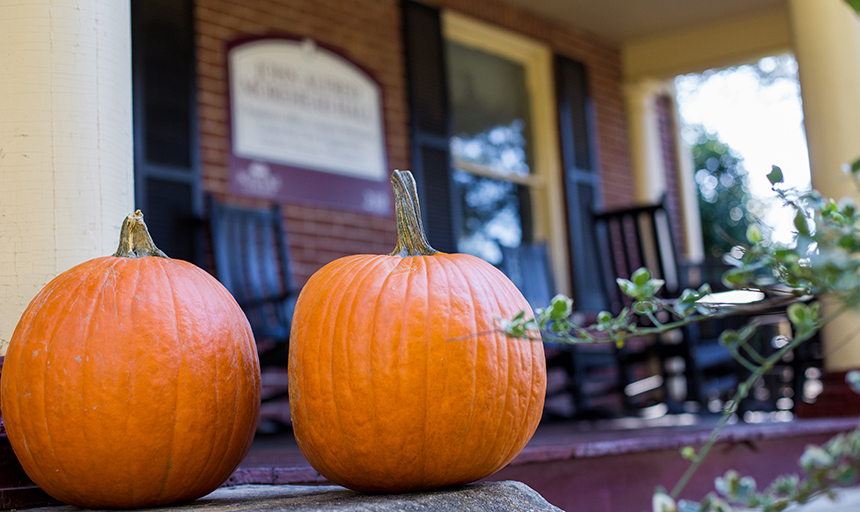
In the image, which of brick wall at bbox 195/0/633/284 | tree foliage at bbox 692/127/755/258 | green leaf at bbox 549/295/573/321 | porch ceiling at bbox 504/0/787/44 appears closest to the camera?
green leaf at bbox 549/295/573/321

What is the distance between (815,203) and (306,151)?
371 centimetres

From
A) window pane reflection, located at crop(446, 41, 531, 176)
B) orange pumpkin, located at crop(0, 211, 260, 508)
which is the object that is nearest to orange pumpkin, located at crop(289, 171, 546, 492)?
orange pumpkin, located at crop(0, 211, 260, 508)

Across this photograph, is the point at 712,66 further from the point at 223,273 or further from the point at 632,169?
the point at 223,273

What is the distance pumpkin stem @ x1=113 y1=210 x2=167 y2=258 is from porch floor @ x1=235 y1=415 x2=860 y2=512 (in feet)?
1.42

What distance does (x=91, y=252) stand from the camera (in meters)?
1.47

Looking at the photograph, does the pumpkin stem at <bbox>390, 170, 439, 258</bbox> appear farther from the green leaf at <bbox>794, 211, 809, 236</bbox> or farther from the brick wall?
the brick wall

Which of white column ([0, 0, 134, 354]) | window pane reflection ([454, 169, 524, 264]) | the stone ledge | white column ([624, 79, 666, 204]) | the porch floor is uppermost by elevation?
white column ([624, 79, 666, 204])

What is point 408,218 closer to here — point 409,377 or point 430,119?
point 409,377

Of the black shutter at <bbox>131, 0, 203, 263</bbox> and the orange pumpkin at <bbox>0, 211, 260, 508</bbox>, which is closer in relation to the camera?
the orange pumpkin at <bbox>0, 211, 260, 508</bbox>

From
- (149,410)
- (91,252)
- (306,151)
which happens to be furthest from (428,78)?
(149,410)

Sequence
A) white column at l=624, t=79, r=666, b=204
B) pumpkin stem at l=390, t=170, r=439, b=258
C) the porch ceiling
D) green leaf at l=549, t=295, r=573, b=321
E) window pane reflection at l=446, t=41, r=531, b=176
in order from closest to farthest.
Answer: green leaf at l=549, t=295, r=573, b=321
pumpkin stem at l=390, t=170, r=439, b=258
window pane reflection at l=446, t=41, r=531, b=176
the porch ceiling
white column at l=624, t=79, r=666, b=204

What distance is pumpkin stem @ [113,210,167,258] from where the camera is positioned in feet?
4.29

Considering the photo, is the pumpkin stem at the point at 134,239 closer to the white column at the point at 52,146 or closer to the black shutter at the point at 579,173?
the white column at the point at 52,146

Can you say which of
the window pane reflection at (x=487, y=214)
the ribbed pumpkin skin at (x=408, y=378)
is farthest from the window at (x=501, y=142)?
the ribbed pumpkin skin at (x=408, y=378)
